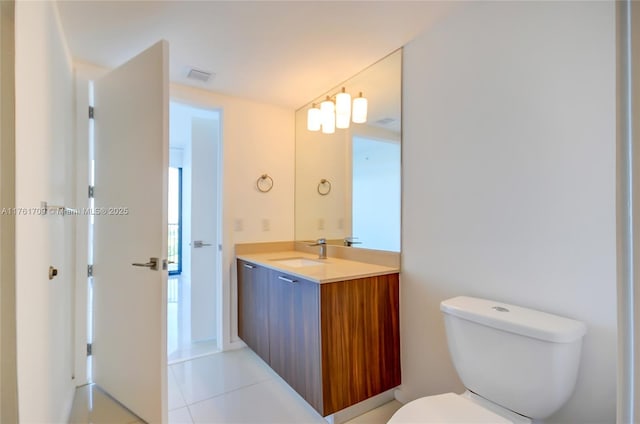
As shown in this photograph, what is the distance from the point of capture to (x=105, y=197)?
188 centimetres

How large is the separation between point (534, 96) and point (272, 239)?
7.29ft

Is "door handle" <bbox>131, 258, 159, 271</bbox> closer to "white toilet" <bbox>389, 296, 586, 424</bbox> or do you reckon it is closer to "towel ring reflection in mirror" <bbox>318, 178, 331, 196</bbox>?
"white toilet" <bbox>389, 296, 586, 424</bbox>

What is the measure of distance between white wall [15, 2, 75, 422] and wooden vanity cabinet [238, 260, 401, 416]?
1.12m

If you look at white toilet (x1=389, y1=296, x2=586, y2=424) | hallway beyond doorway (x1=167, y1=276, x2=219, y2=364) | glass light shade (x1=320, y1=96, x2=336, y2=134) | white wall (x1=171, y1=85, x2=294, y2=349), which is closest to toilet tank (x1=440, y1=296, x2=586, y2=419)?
white toilet (x1=389, y1=296, x2=586, y2=424)

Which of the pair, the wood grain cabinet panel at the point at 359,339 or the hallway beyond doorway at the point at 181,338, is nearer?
the wood grain cabinet panel at the point at 359,339

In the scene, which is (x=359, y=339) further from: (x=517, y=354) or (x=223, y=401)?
(x=223, y=401)

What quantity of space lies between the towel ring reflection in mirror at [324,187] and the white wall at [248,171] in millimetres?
395

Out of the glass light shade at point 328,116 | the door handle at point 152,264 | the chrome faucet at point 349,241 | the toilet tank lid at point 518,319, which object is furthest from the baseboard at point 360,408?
the glass light shade at point 328,116

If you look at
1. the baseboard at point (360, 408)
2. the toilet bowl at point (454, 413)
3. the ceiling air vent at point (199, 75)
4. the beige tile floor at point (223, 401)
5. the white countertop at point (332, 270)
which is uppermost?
the ceiling air vent at point (199, 75)

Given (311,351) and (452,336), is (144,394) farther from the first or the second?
(452,336)

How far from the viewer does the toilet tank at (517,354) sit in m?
1.04

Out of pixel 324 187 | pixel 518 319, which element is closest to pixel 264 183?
pixel 324 187

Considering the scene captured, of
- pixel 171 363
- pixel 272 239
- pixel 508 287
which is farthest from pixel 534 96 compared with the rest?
pixel 171 363

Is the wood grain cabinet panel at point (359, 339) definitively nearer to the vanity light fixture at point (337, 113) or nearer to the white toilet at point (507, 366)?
the white toilet at point (507, 366)
